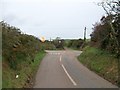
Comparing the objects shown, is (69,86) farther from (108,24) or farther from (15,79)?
(108,24)

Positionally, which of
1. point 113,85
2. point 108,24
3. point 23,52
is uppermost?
point 108,24

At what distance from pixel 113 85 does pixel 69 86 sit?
2.81 meters

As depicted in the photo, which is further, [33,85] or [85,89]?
[33,85]

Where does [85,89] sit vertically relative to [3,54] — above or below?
below

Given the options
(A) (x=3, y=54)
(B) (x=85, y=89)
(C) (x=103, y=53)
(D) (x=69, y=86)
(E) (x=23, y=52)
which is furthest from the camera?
(C) (x=103, y=53)

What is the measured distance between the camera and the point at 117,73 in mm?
26031

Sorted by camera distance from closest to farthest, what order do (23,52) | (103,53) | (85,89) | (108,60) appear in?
(85,89)
(23,52)
(108,60)
(103,53)

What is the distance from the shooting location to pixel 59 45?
91.9 meters

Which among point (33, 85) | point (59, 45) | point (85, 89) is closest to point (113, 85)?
point (85, 89)

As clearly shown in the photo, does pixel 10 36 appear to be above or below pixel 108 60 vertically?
above

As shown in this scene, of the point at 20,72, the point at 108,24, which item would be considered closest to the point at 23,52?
the point at 20,72

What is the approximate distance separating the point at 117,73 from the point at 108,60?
641 centimetres

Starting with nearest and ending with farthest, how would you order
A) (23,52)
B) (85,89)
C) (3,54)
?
1. (85,89)
2. (3,54)
3. (23,52)

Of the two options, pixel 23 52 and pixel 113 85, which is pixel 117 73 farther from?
pixel 23 52
